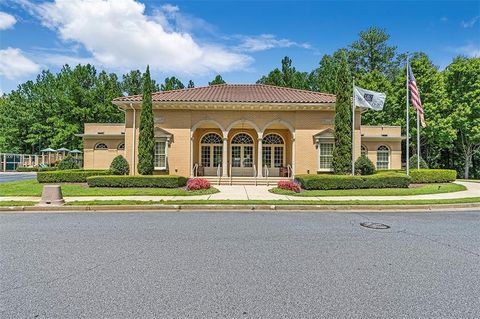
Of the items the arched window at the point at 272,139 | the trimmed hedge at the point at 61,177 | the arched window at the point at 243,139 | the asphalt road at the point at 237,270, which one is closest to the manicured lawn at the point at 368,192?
the asphalt road at the point at 237,270

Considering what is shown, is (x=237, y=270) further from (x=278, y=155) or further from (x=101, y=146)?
(x=101, y=146)

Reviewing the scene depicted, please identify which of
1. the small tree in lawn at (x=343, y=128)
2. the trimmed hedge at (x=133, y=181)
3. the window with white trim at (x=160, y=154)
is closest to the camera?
the trimmed hedge at (x=133, y=181)

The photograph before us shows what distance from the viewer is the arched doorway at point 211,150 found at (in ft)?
77.9

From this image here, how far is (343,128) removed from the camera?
18594 mm

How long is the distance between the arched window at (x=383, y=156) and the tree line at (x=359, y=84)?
8318mm

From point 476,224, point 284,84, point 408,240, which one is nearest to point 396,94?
point 284,84

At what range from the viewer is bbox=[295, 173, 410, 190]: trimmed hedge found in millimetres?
15766

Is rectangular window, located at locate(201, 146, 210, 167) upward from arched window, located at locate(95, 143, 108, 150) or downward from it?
downward

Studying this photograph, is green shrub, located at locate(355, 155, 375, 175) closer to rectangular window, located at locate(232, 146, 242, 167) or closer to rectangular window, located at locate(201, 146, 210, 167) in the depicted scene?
rectangular window, located at locate(232, 146, 242, 167)

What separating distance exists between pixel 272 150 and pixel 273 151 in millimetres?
117

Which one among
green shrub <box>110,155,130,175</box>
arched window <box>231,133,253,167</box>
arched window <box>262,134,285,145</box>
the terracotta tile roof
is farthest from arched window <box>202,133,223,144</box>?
green shrub <box>110,155,130,175</box>

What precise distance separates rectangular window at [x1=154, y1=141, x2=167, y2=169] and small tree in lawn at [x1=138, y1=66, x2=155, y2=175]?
6.55ft

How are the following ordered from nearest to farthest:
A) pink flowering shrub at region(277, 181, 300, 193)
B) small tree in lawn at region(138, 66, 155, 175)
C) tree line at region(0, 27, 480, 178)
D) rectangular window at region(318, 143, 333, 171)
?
pink flowering shrub at region(277, 181, 300, 193) < small tree in lawn at region(138, 66, 155, 175) < rectangular window at region(318, 143, 333, 171) < tree line at region(0, 27, 480, 178)

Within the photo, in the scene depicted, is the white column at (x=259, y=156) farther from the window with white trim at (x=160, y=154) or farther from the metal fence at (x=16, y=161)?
the metal fence at (x=16, y=161)
